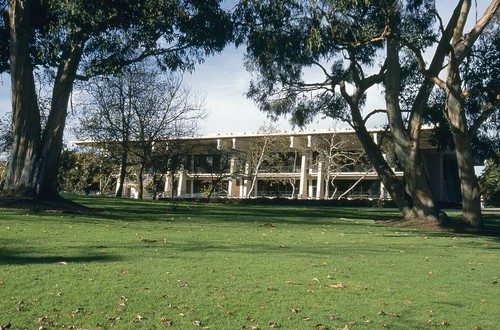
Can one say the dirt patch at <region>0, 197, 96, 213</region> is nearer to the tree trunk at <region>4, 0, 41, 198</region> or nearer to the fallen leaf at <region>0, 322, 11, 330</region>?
the tree trunk at <region>4, 0, 41, 198</region>

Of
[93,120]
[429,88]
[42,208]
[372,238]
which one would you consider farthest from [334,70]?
[93,120]

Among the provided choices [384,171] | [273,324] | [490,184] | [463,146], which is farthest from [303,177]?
[273,324]

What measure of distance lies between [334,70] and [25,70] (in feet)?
42.4

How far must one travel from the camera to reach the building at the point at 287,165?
5309 cm

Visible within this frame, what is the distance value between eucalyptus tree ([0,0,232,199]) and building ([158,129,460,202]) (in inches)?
943

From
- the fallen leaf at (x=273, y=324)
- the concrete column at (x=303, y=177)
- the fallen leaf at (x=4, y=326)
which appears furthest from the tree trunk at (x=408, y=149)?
the concrete column at (x=303, y=177)

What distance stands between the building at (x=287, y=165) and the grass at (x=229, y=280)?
3194cm

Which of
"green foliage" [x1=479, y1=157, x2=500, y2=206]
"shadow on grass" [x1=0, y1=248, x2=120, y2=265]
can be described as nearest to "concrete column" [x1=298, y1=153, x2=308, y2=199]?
"green foliage" [x1=479, y1=157, x2=500, y2=206]

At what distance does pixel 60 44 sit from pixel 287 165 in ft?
147

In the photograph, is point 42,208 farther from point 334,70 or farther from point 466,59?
point 466,59

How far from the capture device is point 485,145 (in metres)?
27.9

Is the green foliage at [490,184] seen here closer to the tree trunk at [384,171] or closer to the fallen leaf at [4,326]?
the tree trunk at [384,171]

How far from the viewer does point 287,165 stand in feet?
212

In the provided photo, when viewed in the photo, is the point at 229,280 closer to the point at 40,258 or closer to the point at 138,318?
the point at 138,318
